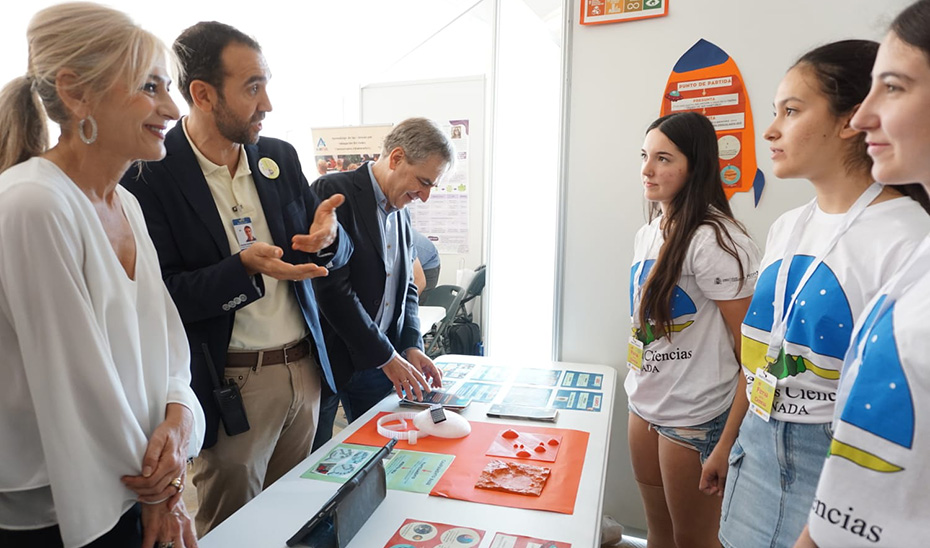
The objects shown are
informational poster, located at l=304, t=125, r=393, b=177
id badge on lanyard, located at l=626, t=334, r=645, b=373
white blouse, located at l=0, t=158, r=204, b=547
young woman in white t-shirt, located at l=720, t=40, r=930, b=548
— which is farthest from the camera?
informational poster, located at l=304, t=125, r=393, b=177

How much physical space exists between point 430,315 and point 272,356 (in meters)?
1.62

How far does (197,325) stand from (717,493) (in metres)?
1.30

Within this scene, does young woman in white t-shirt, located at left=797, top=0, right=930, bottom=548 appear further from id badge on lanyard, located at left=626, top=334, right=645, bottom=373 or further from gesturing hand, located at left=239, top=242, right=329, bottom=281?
gesturing hand, located at left=239, top=242, right=329, bottom=281

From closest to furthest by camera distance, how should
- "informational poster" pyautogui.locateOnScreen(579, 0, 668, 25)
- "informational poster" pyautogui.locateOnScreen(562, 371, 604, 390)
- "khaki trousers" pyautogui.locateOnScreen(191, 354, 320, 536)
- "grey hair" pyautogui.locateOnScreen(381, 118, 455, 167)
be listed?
"khaki trousers" pyautogui.locateOnScreen(191, 354, 320, 536) → "grey hair" pyautogui.locateOnScreen(381, 118, 455, 167) → "informational poster" pyautogui.locateOnScreen(562, 371, 604, 390) → "informational poster" pyautogui.locateOnScreen(579, 0, 668, 25)

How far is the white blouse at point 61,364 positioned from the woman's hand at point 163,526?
0.15 feet

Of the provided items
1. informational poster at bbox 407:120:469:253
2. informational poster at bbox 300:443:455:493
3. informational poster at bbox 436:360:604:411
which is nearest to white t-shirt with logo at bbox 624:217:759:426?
informational poster at bbox 436:360:604:411

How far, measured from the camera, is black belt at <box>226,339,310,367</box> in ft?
4.19

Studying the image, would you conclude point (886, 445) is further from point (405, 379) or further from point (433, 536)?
point (405, 379)

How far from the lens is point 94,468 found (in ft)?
2.49

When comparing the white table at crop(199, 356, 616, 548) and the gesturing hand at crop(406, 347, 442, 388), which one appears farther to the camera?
the gesturing hand at crop(406, 347, 442, 388)

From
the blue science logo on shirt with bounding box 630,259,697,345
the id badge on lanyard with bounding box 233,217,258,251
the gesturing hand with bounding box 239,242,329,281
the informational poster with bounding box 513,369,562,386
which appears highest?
the id badge on lanyard with bounding box 233,217,258,251

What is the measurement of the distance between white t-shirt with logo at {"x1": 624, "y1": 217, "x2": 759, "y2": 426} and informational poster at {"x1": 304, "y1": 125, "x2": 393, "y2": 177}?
242cm

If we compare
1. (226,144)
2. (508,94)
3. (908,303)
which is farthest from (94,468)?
(508,94)

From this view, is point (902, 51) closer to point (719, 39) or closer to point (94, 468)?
point (94, 468)
